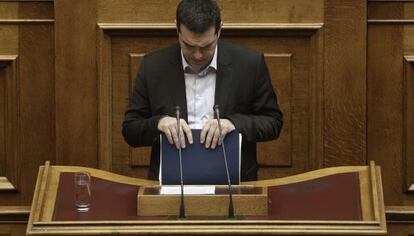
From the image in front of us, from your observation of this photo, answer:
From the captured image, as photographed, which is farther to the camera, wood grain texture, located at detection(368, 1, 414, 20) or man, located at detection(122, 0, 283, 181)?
wood grain texture, located at detection(368, 1, 414, 20)

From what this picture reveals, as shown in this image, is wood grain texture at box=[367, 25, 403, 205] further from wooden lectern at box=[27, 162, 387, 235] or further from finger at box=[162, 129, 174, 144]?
finger at box=[162, 129, 174, 144]

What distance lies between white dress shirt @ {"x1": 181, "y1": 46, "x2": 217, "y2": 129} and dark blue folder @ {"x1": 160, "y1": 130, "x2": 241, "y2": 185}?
0.29 m

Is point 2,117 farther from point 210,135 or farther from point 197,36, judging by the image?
point 210,135

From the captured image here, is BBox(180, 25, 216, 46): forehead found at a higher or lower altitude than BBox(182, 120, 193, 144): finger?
higher

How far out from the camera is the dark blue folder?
2793 mm

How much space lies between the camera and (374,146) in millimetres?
3744

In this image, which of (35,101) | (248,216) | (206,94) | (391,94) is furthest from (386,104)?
(248,216)

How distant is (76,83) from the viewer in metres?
3.74

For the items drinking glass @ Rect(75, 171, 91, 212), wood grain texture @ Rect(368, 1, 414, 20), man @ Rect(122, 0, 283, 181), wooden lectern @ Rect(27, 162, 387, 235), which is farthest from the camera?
wood grain texture @ Rect(368, 1, 414, 20)

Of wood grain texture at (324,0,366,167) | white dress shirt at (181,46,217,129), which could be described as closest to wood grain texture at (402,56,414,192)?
wood grain texture at (324,0,366,167)

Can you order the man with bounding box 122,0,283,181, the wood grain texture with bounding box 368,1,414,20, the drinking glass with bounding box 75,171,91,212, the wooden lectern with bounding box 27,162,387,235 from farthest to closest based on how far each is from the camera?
the wood grain texture with bounding box 368,1,414,20 < the man with bounding box 122,0,283,181 < the drinking glass with bounding box 75,171,91,212 < the wooden lectern with bounding box 27,162,387,235

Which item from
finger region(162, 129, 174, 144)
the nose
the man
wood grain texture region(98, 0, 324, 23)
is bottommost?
finger region(162, 129, 174, 144)

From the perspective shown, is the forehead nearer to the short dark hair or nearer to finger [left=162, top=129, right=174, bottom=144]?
the short dark hair

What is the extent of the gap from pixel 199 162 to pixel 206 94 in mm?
349
